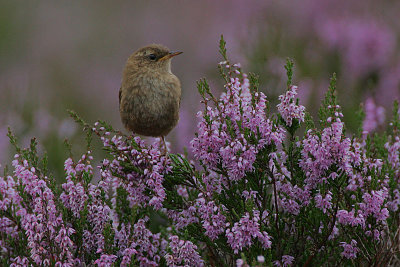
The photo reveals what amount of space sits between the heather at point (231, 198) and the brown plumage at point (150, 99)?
84 cm

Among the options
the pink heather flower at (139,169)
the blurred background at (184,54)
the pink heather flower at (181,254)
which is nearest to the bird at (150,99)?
the pink heather flower at (139,169)

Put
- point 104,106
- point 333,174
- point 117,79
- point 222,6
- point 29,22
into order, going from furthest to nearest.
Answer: point 29,22 < point 222,6 < point 117,79 < point 104,106 < point 333,174

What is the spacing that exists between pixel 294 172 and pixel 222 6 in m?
14.0

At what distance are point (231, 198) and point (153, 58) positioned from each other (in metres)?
2.02

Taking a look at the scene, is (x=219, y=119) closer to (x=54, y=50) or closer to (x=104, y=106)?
(x=104, y=106)

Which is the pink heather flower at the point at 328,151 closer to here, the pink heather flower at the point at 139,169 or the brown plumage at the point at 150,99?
the pink heather flower at the point at 139,169

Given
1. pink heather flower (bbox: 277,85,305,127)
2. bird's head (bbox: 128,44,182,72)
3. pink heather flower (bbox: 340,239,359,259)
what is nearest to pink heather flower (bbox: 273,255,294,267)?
pink heather flower (bbox: 340,239,359,259)

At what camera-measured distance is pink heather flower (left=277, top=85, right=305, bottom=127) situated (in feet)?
10.8

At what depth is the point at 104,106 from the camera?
1317 centimetres

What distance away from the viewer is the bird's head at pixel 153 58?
492 cm

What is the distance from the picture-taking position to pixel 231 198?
3443mm

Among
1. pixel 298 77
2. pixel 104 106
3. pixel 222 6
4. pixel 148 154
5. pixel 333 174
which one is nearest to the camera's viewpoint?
pixel 333 174

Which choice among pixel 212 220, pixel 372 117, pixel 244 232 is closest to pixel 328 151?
pixel 244 232

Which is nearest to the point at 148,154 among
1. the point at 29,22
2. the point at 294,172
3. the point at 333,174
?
the point at 294,172
